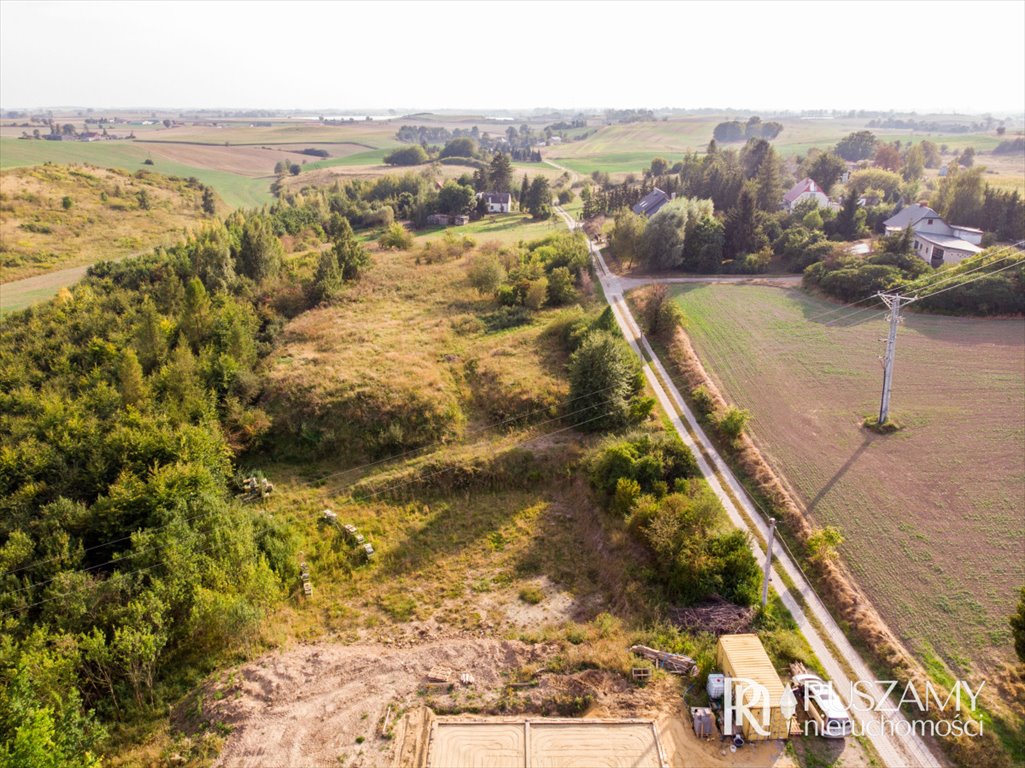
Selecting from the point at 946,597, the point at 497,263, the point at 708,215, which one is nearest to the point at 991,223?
the point at 708,215

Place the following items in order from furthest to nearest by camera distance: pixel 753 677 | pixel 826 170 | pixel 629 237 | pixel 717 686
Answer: pixel 826 170
pixel 629 237
pixel 717 686
pixel 753 677

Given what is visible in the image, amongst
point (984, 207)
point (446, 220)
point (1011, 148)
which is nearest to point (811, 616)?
point (984, 207)

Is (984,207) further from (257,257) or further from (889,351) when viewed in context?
(257,257)

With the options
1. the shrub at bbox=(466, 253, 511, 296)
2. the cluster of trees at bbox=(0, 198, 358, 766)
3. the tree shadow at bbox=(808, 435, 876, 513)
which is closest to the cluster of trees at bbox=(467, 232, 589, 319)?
the shrub at bbox=(466, 253, 511, 296)

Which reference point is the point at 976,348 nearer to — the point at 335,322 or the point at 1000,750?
the point at 1000,750

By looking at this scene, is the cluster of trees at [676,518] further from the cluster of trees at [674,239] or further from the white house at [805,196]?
the white house at [805,196]

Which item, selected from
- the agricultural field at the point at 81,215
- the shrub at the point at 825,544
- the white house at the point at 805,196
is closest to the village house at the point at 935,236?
the white house at the point at 805,196
